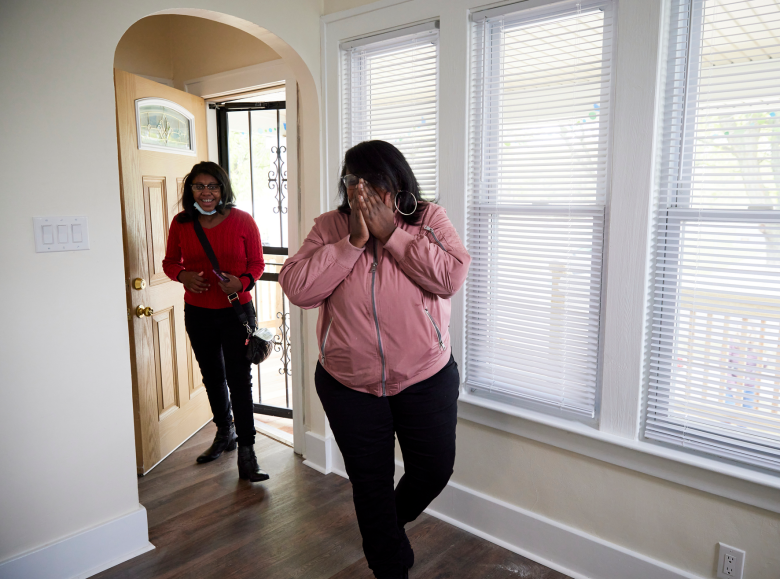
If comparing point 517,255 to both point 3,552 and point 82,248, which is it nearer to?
point 82,248

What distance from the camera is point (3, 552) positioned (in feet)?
6.10

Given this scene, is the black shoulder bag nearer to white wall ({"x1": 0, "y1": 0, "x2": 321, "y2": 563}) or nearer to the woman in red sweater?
the woman in red sweater

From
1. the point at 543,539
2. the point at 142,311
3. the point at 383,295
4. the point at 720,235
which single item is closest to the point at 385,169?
the point at 383,295

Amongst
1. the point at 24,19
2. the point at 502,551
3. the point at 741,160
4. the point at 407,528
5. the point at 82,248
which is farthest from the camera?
the point at 407,528

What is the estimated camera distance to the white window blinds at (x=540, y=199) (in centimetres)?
189

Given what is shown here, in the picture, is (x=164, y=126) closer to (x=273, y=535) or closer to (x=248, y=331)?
(x=248, y=331)

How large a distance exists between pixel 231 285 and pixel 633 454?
182cm

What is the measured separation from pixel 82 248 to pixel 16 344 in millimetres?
380

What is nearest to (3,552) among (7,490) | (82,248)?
(7,490)

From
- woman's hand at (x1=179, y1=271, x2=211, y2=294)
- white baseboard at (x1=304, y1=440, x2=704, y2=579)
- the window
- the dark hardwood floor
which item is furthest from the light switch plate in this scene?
white baseboard at (x1=304, y1=440, x2=704, y2=579)

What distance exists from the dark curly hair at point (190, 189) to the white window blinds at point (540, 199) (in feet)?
4.00

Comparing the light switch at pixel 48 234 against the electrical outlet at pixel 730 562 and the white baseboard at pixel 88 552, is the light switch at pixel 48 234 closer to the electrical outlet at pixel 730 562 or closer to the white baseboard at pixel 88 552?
the white baseboard at pixel 88 552

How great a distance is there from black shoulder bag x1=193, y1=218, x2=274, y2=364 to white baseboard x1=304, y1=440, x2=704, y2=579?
0.83 m

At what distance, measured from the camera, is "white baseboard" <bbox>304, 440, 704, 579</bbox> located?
188cm
